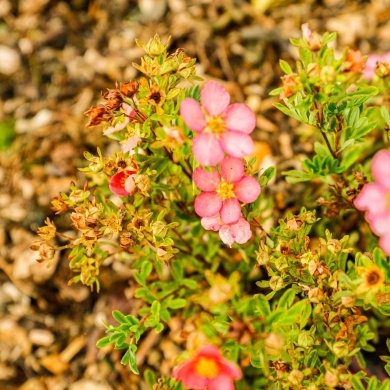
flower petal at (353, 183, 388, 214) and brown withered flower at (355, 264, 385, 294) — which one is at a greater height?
flower petal at (353, 183, 388, 214)

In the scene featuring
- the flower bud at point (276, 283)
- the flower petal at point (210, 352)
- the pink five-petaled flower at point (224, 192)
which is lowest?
the flower bud at point (276, 283)

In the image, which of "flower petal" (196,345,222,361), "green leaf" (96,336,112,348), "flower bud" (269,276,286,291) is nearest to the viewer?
"flower petal" (196,345,222,361)

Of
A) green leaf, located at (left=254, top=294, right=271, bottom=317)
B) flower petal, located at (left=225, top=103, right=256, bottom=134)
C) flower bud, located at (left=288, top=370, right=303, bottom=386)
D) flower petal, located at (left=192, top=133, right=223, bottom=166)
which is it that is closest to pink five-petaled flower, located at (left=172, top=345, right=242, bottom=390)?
flower bud, located at (left=288, top=370, right=303, bottom=386)

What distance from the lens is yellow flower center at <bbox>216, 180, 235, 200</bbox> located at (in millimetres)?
1441

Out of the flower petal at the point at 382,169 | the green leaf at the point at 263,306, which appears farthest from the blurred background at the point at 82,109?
the flower petal at the point at 382,169

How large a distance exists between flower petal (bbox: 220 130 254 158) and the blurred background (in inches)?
39.7

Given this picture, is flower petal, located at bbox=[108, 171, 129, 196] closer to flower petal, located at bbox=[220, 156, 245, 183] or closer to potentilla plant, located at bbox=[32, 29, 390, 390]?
potentilla plant, located at bbox=[32, 29, 390, 390]

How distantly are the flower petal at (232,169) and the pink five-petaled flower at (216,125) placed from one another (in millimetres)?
59

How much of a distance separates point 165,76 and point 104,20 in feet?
6.05

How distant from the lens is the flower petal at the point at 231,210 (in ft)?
4.73

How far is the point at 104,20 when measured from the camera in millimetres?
3158

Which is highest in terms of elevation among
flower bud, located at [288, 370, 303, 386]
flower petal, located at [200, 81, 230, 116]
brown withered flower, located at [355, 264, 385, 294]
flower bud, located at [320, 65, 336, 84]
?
flower bud, located at [320, 65, 336, 84]

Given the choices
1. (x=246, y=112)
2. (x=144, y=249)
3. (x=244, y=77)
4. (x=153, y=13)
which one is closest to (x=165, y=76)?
(x=246, y=112)

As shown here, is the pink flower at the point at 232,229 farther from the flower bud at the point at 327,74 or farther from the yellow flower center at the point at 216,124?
the flower bud at the point at 327,74
